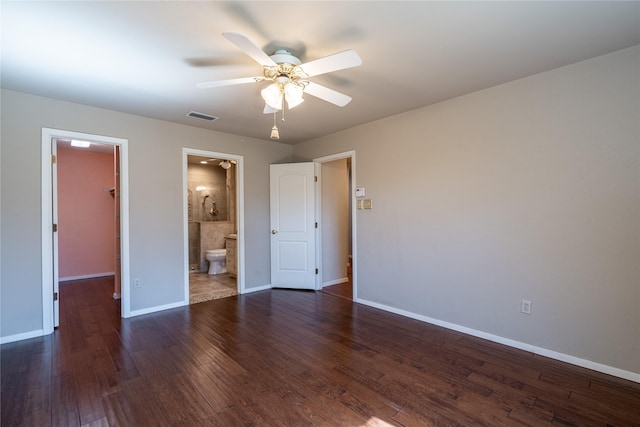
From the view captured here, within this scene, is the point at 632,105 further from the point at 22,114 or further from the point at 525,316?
the point at 22,114

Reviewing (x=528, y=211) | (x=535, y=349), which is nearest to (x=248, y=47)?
(x=528, y=211)

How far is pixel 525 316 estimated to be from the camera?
2.62 metres

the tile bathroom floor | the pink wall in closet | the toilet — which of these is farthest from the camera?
the toilet

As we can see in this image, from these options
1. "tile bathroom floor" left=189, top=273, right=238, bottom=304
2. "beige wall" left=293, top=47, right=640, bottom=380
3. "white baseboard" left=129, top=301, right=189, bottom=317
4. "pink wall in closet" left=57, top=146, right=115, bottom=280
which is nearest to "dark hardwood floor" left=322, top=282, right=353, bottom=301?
"beige wall" left=293, top=47, right=640, bottom=380

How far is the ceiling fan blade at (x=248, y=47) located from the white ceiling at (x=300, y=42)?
0.22 m

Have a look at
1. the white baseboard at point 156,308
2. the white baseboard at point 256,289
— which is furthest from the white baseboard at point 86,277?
A: the white baseboard at point 256,289

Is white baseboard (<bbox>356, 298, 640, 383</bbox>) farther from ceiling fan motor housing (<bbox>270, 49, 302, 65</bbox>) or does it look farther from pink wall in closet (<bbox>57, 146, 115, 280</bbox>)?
pink wall in closet (<bbox>57, 146, 115, 280</bbox>)

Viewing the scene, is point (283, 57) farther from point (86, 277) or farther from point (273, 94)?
point (86, 277)

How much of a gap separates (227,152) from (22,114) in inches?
85.8

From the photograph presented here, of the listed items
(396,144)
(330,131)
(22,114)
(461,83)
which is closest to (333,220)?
(330,131)

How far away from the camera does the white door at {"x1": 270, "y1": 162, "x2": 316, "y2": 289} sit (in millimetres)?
4704

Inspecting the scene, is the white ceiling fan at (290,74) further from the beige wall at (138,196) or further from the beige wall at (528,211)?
the beige wall at (138,196)

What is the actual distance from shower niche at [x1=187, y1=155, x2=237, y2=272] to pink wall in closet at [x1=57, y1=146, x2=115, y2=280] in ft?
4.95

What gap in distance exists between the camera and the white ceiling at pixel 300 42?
1.71m
